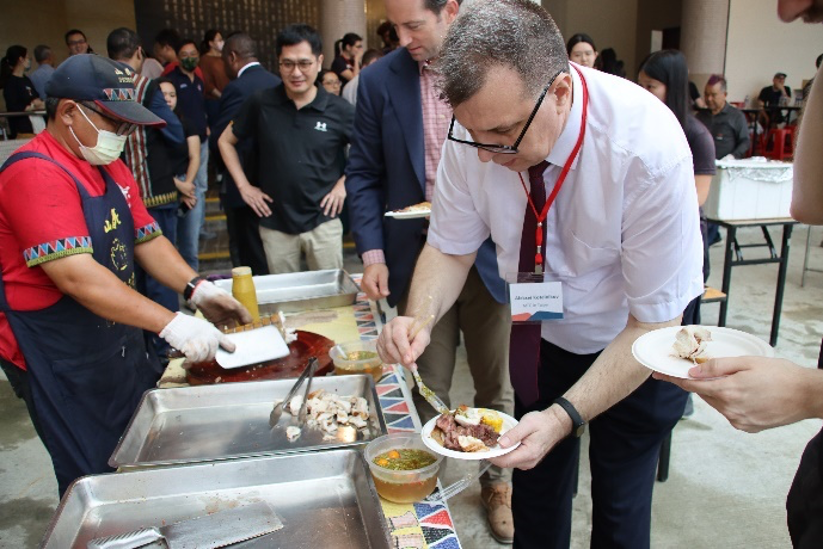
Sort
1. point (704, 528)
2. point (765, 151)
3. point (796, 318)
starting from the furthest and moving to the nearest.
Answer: point (765, 151), point (796, 318), point (704, 528)

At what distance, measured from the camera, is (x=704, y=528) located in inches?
99.4

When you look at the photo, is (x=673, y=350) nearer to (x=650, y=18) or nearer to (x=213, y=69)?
(x=213, y=69)

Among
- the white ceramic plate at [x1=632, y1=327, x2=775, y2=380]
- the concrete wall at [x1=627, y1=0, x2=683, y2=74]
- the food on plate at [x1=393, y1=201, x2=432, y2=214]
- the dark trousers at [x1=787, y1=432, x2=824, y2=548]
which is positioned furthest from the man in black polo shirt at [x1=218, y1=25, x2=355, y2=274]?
the concrete wall at [x1=627, y1=0, x2=683, y2=74]

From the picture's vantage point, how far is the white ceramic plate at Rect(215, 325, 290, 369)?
1.90 meters

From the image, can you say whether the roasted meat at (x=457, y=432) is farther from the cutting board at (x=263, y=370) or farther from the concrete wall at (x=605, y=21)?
the concrete wall at (x=605, y=21)

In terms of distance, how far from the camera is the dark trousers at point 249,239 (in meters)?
4.14

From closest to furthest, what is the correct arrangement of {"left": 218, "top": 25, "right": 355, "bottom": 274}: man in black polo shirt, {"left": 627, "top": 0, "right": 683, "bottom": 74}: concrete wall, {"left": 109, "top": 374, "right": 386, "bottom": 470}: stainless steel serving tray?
{"left": 109, "top": 374, "right": 386, "bottom": 470}: stainless steel serving tray
{"left": 218, "top": 25, "right": 355, "bottom": 274}: man in black polo shirt
{"left": 627, "top": 0, "right": 683, "bottom": 74}: concrete wall

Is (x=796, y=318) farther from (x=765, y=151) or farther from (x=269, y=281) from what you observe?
(x=765, y=151)

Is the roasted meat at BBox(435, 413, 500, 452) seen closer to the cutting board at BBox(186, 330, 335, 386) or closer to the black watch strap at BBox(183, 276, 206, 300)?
the cutting board at BBox(186, 330, 335, 386)

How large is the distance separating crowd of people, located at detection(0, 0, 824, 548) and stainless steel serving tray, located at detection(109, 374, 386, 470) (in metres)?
0.17

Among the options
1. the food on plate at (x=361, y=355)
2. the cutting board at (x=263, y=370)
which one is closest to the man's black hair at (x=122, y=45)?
the cutting board at (x=263, y=370)

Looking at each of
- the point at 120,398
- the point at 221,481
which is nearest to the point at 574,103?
the point at 221,481

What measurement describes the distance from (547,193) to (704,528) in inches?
69.5

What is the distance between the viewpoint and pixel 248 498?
1.29 metres
